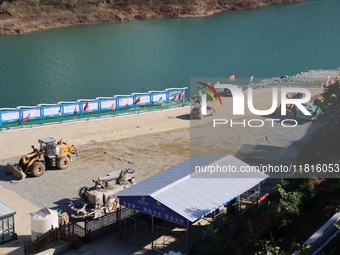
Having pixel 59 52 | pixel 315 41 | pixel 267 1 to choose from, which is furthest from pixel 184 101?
pixel 267 1

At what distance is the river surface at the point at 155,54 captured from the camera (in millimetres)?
62469

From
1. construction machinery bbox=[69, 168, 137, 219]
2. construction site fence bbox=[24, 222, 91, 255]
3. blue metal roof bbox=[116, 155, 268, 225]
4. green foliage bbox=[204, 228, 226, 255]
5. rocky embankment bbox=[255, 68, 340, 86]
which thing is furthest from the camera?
rocky embankment bbox=[255, 68, 340, 86]

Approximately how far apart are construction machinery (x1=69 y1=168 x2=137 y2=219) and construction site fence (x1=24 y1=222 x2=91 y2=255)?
2.41 meters

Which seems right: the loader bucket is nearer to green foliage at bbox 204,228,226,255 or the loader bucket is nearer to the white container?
the white container

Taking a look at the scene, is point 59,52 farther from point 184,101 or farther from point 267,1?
point 267,1

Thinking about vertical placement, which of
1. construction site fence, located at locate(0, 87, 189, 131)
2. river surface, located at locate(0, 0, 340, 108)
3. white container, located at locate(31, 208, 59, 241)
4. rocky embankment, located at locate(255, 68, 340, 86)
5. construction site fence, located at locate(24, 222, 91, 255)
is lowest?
construction site fence, located at locate(24, 222, 91, 255)

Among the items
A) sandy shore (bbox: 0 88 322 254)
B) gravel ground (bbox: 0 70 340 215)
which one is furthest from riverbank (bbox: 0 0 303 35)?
gravel ground (bbox: 0 70 340 215)

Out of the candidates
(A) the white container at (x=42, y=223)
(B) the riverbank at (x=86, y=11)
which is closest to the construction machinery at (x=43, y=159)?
(A) the white container at (x=42, y=223)

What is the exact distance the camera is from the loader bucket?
3297 centimetres

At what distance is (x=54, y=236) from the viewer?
25.3m

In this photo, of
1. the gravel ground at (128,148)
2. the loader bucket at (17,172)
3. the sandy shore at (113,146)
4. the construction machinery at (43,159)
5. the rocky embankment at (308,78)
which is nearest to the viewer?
the sandy shore at (113,146)

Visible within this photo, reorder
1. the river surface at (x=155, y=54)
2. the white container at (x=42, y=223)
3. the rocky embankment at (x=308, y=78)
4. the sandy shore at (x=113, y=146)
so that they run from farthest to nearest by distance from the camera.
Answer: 1. the river surface at (x=155, y=54)
2. the rocky embankment at (x=308, y=78)
3. the sandy shore at (x=113, y=146)
4. the white container at (x=42, y=223)

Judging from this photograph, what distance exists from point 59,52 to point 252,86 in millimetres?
30688

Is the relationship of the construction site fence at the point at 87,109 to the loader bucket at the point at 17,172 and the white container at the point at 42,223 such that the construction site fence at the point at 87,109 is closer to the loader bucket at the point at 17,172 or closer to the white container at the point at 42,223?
the loader bucket at the point at 17,172
